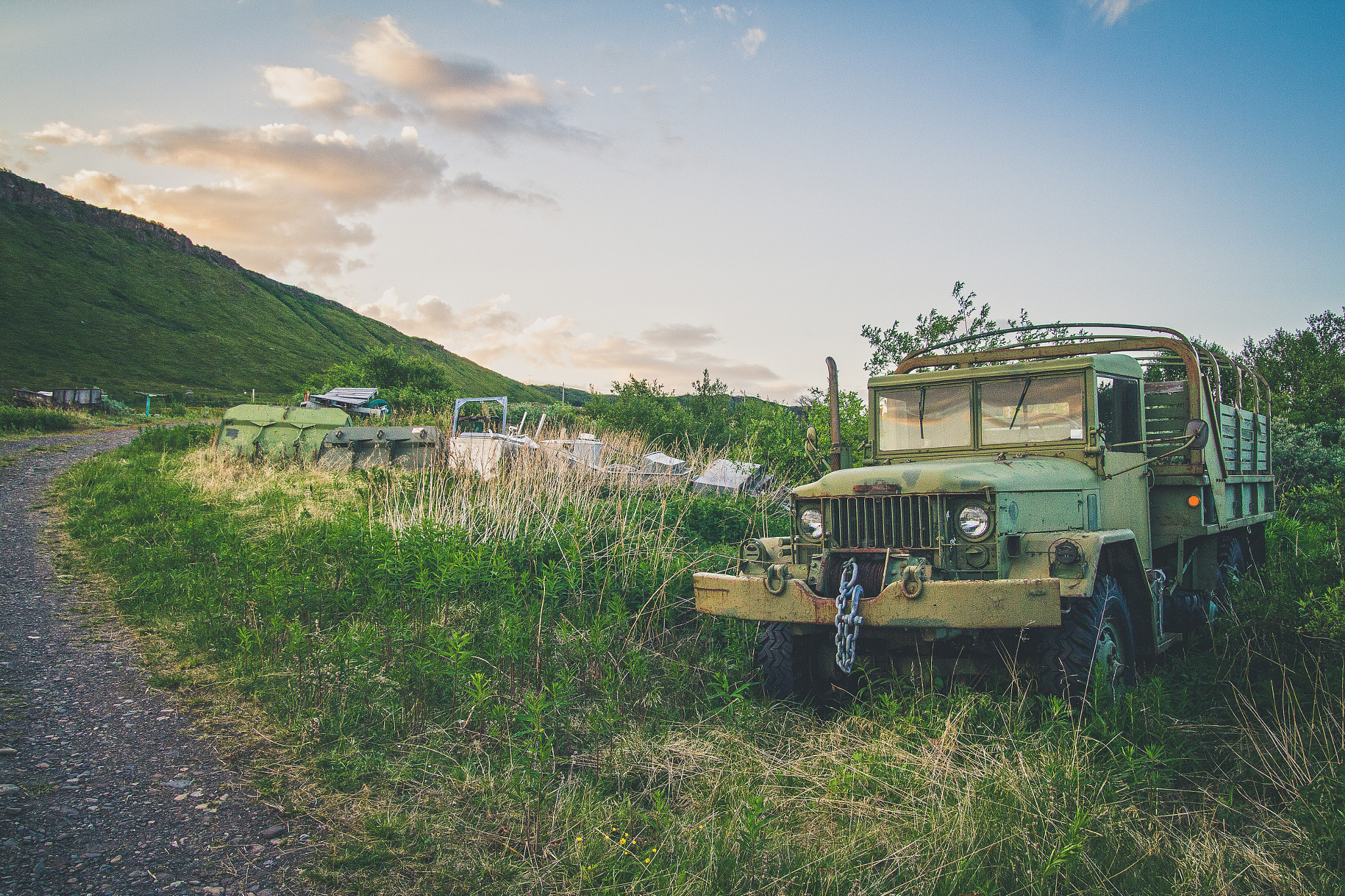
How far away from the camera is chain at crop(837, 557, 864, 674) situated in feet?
13.7

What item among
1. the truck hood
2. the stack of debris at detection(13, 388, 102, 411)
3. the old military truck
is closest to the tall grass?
the old military truck

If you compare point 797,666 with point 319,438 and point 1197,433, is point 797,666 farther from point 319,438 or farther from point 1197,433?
point 319,438

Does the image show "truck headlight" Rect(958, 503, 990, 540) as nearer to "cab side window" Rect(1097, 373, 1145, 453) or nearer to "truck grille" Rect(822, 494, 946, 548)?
"truck grille" Rect(822, 494, 946, 548)

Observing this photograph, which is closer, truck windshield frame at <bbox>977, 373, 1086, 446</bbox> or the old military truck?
the old military truck

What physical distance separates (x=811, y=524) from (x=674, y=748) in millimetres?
1780

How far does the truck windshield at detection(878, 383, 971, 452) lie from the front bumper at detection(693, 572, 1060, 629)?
191 centimetres

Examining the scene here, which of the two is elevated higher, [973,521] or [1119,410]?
[1119,410]

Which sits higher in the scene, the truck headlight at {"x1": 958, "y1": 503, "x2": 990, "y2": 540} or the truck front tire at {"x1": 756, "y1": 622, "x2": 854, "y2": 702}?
the truck headlight at {"x1": 958, "y1": 503, "x2": 990, "y2": 540}

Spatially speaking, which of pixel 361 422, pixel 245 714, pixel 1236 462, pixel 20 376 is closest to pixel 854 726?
pixel 245 714

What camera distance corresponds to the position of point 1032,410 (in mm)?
5539

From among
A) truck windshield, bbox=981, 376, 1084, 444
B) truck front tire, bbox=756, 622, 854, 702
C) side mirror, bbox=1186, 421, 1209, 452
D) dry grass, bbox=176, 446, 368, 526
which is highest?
truck windshield, bbox=981, 376, 1084, 444

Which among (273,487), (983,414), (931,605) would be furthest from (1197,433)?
(273,487)

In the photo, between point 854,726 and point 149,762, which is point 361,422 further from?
point 854,726

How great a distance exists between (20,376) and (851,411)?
6637cm
